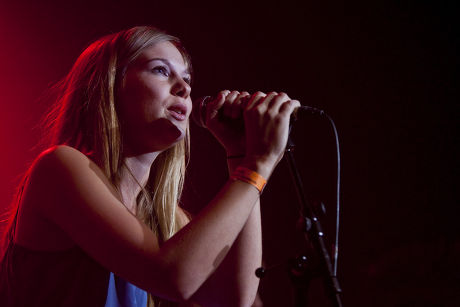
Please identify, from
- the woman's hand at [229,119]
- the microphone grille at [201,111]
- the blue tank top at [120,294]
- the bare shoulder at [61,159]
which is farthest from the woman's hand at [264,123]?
the blue tank top at [120,294]

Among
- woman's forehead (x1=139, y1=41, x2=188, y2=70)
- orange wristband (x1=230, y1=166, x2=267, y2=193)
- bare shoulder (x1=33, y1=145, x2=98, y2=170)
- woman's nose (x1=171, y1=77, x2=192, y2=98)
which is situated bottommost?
bare shoulder (x1=33, y1=145, x2=98, y2=170)

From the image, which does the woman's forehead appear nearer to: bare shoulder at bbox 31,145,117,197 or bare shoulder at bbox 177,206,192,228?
bare shoulder at bbox 31,145,117,197

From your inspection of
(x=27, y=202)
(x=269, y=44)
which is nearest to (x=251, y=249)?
(x=27, y=202)

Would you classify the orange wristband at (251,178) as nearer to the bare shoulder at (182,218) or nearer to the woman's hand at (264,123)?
the woman's hand at (264,123)

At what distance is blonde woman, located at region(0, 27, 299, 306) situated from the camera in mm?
1124

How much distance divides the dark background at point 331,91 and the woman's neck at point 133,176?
3.98ft

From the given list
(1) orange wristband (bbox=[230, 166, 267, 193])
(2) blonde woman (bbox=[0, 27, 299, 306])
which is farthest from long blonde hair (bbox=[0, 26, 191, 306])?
(1) orange wristband (bbox=[230, 166, 267, 193])

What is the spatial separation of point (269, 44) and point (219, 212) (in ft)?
7.96

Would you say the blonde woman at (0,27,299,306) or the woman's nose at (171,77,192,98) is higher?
the woman's nose at (171,77,192,98)

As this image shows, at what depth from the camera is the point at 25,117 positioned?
2668 millimetres

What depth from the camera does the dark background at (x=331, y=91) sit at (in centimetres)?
273

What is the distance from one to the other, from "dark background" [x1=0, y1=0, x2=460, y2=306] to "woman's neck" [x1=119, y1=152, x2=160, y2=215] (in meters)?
1.21

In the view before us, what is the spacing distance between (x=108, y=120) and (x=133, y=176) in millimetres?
255

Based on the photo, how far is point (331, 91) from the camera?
336 cm
